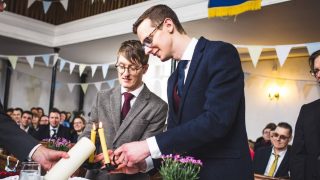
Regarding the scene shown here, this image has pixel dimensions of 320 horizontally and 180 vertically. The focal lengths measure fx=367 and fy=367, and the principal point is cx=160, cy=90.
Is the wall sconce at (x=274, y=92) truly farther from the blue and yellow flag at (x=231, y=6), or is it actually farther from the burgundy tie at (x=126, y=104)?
the burgundy tie at (x=126, y=104)

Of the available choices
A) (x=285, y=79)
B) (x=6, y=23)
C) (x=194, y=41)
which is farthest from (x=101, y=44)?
(x=194, y=41)

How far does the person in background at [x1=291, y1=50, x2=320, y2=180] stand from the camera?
2727 mm

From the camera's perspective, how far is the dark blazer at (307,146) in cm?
272

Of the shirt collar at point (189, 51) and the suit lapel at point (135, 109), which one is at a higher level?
the shirt collar at point (189, 51)

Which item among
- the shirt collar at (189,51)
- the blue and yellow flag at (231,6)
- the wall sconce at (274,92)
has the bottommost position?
the shirt collar at (189,51)

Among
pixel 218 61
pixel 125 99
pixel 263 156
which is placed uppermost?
pixel 218 61

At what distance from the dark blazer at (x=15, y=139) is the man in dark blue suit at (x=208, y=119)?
0.39 metres

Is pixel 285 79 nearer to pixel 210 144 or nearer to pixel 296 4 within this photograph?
pixel 296 4

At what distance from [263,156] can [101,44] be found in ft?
18.8

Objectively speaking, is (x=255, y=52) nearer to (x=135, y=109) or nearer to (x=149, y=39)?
(x=135, y=109)

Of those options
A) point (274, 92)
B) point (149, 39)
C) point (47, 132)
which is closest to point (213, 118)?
point (149, 39)

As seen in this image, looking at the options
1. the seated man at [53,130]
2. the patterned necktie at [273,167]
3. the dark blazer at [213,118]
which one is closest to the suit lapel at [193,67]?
the dark blazer at [213,118]

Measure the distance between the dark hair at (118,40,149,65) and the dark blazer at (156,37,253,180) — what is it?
502mm

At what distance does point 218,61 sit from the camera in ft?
4.07
